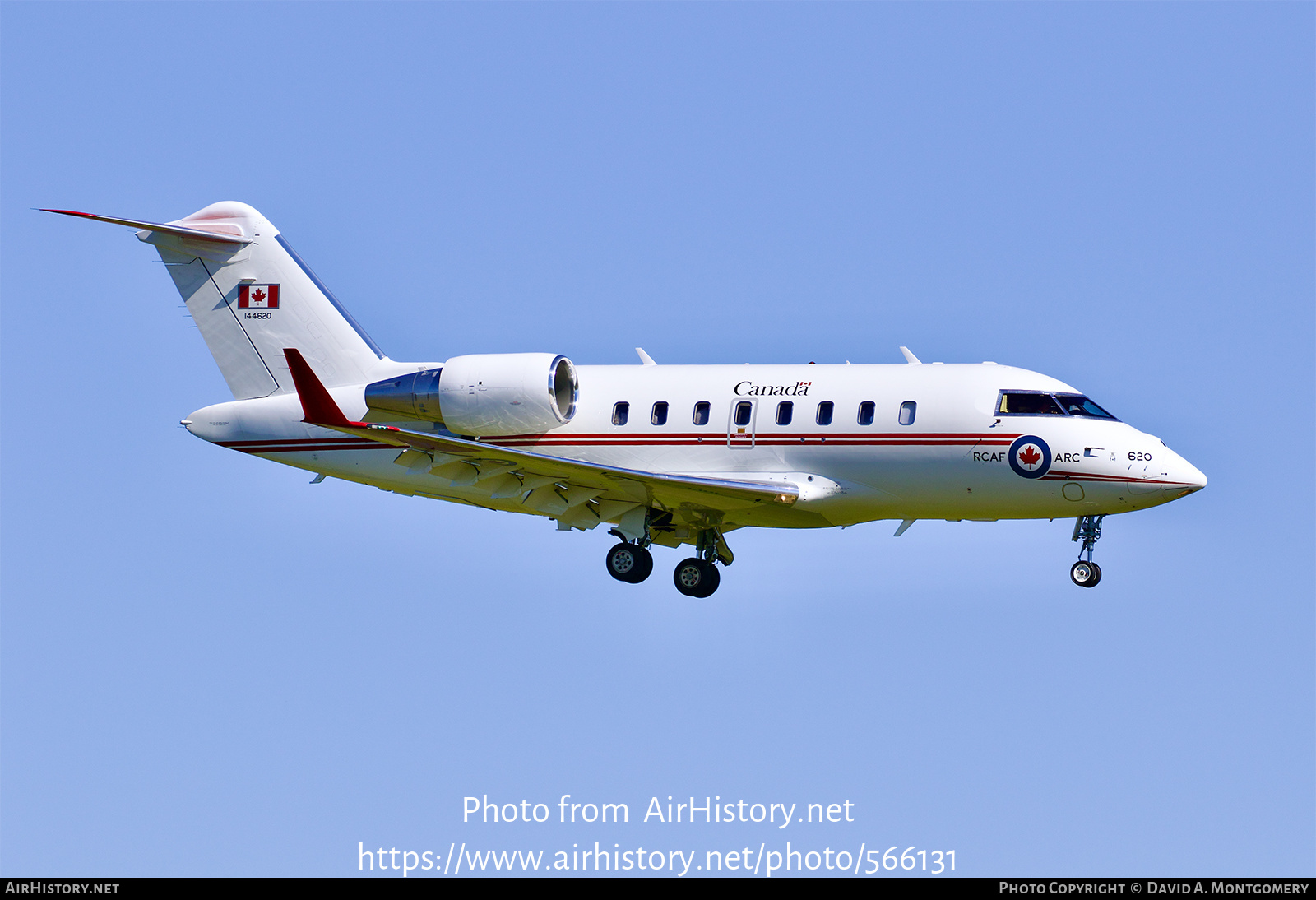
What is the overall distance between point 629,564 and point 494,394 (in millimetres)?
3843

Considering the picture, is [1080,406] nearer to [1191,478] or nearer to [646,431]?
[1191,478]

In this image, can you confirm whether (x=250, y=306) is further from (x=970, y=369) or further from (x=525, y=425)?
(x=970, y=369)

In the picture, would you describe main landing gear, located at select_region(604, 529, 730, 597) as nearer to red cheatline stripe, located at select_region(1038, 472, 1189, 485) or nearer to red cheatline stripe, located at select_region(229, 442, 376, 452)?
red cheatline stripe, located at select_region(229, 442, 376, 452)

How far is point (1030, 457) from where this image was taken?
28.4 m

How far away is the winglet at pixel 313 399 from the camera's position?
2683cm

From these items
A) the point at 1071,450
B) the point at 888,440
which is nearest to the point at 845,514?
the point at 888,440

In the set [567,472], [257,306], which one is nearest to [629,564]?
[567,472]

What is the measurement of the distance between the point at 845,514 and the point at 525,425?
5859mm

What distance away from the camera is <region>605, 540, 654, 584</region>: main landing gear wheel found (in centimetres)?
3056

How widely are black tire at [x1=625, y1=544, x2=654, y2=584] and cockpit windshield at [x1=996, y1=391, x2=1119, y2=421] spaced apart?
672 cm

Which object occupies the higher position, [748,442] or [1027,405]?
[1027,405]

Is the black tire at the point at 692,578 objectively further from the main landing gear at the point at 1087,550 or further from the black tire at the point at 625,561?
the main landing gear at the point at 1087,550

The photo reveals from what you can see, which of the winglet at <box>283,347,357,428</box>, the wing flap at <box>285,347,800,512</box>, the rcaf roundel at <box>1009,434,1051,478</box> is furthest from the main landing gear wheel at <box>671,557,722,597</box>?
the winglet at <box>283,347,357,428</box>

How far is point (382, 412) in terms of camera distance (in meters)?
31.3
